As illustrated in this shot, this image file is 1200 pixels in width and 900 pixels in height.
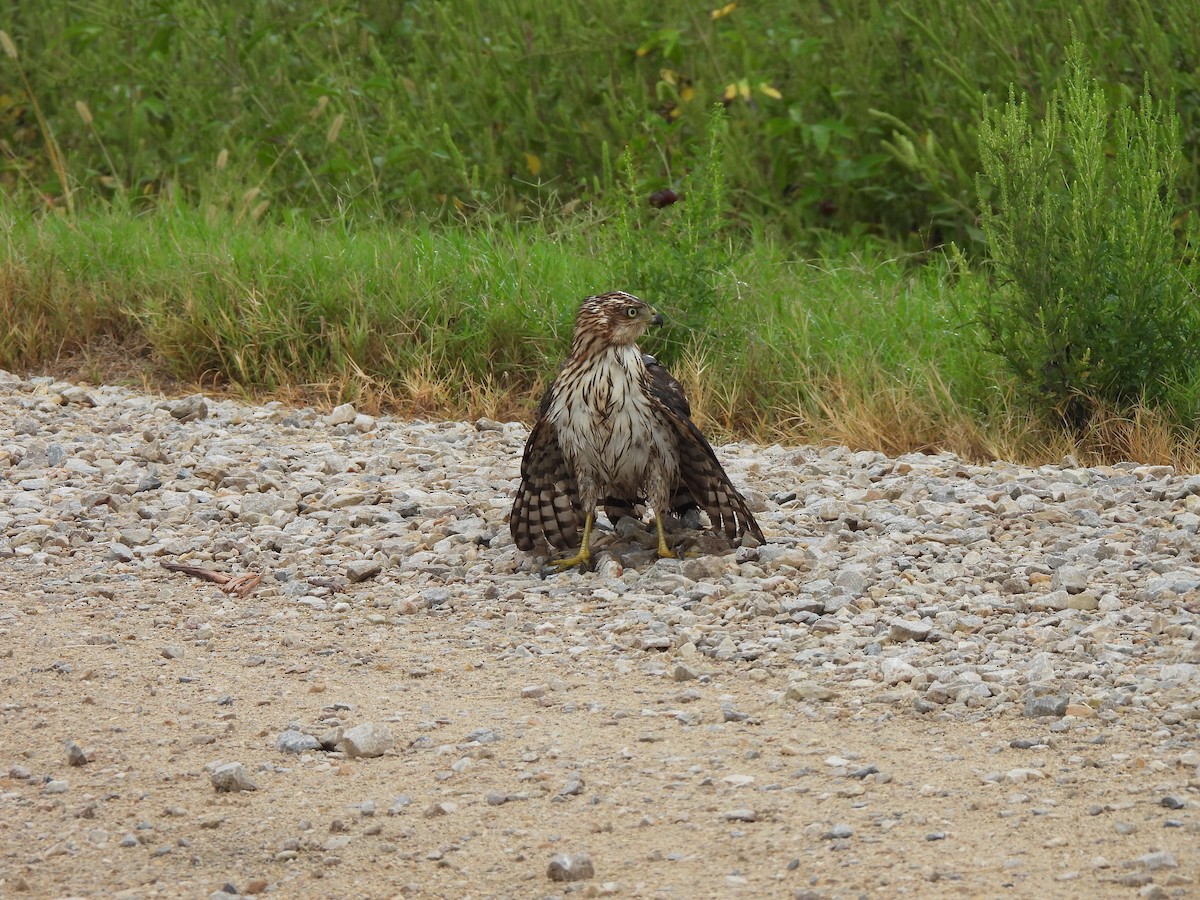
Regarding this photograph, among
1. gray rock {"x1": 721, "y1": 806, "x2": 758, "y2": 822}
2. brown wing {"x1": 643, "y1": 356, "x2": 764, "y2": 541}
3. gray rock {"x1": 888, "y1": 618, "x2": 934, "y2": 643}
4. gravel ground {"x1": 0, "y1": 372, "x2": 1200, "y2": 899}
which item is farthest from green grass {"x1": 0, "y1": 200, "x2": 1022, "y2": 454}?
gray rock {"x1": 721, "y1": 806, "x2": 758, "y2": 822}

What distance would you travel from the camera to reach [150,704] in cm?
418

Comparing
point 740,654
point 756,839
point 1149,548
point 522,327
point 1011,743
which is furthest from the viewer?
point 522,327

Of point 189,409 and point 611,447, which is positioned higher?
point 611,447

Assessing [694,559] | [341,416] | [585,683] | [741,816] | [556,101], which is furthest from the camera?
[556,101]

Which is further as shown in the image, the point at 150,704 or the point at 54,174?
the point at 54,174

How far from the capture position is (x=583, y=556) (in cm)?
523

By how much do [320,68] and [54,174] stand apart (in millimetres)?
2078

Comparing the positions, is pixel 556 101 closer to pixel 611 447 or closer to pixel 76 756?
pixel 611 447

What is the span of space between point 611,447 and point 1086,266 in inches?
91.1

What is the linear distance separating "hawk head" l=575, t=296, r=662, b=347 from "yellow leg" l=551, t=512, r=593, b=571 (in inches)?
Result: 23.9

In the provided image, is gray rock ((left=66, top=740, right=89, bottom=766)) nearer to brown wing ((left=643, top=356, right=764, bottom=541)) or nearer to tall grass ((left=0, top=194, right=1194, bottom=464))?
brown wing ((left=643, top=356, right=764, bottom=541))

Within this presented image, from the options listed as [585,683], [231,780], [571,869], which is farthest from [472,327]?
[571,869]

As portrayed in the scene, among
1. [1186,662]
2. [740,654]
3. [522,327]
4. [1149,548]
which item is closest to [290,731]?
[740,654]

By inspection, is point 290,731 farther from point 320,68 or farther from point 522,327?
point 320,68
